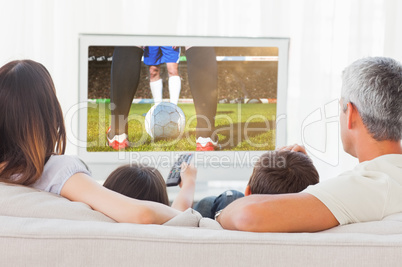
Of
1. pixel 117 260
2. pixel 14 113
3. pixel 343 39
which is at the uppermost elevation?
pixel 343 39

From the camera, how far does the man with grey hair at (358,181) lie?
1.09 metres

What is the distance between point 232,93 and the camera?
3.84 metres

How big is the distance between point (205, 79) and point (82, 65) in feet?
2.96

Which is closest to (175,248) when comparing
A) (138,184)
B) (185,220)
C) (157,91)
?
(185,220)

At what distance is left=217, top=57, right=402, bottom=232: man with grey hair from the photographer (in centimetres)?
109

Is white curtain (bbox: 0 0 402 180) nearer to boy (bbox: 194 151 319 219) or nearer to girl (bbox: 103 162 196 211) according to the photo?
girl (bbox: 103 162 196 211)

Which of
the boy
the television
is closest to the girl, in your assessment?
the boy

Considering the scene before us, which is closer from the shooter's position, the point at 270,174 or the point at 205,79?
the point at 270,174

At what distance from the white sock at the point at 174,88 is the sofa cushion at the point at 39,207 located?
269 cm

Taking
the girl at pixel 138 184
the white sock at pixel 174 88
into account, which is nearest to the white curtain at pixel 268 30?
the white sock at pixel 174 88

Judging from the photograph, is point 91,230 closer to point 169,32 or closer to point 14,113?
point 14,113

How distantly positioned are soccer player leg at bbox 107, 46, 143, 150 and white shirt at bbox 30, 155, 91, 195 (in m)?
2.53

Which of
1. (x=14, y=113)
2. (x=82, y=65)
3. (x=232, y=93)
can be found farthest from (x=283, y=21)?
(x=14, y=113)

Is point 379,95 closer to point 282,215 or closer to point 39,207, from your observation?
point 282,215
